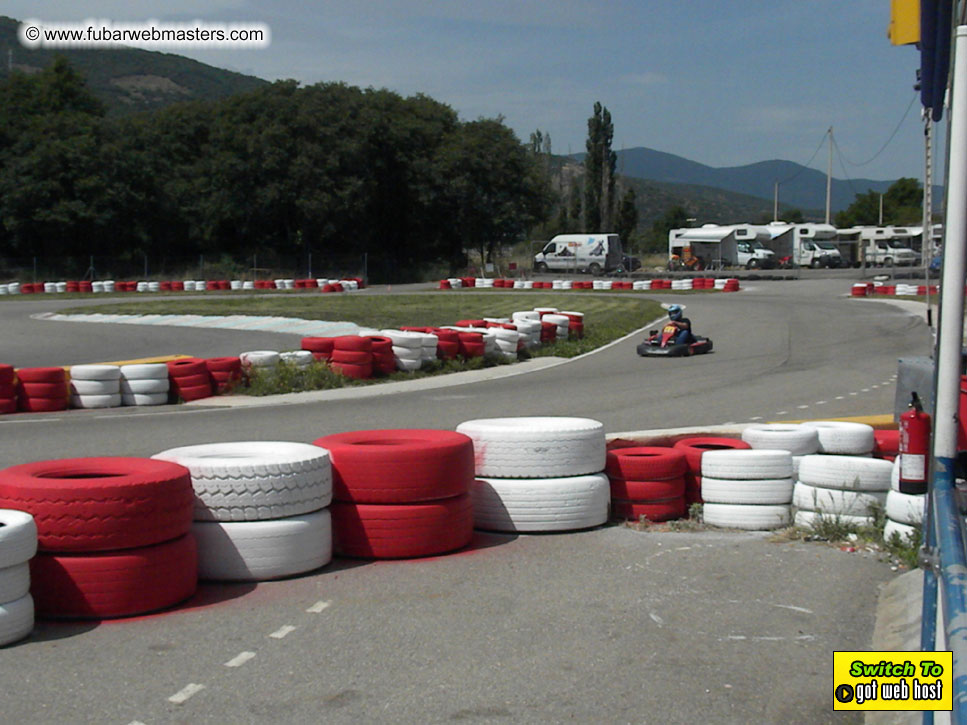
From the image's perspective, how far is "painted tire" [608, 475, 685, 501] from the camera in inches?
308

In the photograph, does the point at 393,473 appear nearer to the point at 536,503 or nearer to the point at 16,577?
the point at 536,503

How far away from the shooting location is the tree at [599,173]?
284ft

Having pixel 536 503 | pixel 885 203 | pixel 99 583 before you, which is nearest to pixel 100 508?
pixel 99 583

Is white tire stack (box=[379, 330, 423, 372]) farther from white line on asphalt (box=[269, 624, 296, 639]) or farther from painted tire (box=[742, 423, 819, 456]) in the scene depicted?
white line on asphalt (box=[269, 624, 296, 639])

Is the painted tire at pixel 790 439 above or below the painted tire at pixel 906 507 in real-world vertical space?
above

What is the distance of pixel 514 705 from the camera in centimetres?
456

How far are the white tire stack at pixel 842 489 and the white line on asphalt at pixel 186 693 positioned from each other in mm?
4255

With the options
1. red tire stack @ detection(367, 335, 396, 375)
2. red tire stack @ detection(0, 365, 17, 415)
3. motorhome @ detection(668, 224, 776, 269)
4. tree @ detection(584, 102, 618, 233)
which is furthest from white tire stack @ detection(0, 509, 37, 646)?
tree @ detection(584, 102, 618, 233)

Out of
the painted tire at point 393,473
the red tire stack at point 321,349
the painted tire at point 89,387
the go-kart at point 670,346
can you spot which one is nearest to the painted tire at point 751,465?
the painted tire at point 393,473

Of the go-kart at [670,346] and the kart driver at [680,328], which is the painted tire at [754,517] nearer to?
the go-kart at [670,346]

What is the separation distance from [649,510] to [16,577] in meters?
4.20

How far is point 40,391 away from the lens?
49.6ft

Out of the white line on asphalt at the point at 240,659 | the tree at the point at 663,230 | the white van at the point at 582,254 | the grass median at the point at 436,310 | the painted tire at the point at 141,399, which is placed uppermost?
the tree at the point at 663,230

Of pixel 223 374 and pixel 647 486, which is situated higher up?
pixel 647 486
